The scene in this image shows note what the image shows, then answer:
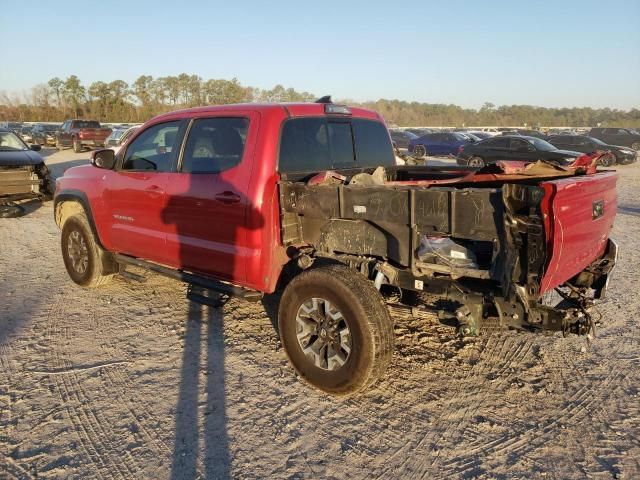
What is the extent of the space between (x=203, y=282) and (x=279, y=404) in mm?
1490

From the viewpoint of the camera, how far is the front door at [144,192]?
15.3ft

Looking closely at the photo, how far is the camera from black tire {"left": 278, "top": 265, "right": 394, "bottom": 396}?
3273 millimetres

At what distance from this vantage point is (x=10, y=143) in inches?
464

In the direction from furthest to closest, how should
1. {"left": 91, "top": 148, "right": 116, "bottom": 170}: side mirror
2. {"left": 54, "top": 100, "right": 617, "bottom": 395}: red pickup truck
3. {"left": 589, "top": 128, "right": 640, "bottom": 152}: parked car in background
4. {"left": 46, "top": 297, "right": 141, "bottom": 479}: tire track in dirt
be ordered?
{"left": 589, "top": 128, "right": 640, "bottom": 152}: parked car in background < {"left": 91, "top": 148, "right": 116, "bottom": 170}: side mirror < {"left": 54, "top": 100, "right": 617, "bottom": 395}: red pickup truck < {"left": 46, "top": 297, "right": 141, "bottom": 479}: tire track in dirt

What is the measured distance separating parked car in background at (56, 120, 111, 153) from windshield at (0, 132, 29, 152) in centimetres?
1890

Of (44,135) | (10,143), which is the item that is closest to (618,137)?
(10,143)

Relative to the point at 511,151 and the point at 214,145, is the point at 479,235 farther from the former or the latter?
the point at 511,151

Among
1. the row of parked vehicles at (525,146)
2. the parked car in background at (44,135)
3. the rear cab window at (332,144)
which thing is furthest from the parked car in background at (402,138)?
the rear cab window at (332,144)

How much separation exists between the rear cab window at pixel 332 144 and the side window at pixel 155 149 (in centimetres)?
121

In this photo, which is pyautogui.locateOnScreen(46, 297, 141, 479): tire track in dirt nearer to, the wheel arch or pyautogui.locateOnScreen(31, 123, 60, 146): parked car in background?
the wheel arch

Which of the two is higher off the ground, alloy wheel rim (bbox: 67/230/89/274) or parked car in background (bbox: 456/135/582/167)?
parked car in background (bbox: 456/135/582/167)

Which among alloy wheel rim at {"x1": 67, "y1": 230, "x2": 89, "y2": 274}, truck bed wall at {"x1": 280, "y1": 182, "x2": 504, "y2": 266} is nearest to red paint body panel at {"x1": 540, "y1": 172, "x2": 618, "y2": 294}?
truck bed wall at {"x1": 280, "y1": 182, "x2": 504, "y2": 266}

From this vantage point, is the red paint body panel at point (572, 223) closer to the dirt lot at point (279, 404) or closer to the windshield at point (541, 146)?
the dirt lot at point (279, 404)

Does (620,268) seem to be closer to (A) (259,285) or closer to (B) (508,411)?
(B) (508,411)
